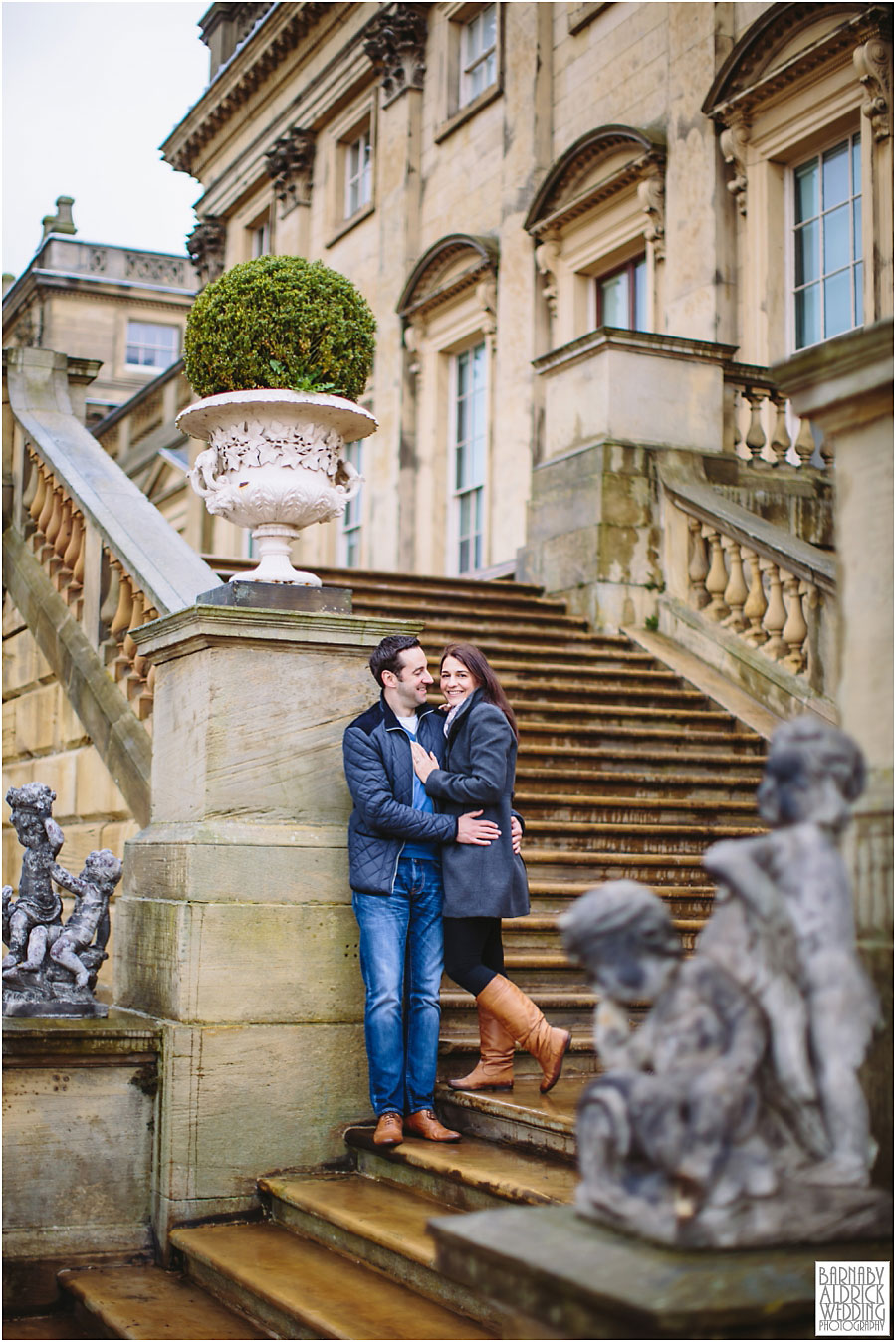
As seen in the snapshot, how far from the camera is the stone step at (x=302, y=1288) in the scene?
4039 millimetres

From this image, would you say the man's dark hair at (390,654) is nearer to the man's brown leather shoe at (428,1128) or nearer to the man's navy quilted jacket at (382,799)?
the man's navy quilted jacket at (382,799)

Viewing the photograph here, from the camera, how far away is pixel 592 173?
48.2 ft

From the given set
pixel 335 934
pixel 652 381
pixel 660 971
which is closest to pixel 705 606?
pixel 652 381

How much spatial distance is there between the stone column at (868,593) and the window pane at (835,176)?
963 cm

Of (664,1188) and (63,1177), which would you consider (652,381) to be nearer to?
(63,1177)

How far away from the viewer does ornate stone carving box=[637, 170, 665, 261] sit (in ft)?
44.2

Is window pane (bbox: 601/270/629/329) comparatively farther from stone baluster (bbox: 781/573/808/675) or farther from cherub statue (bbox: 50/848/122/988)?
cherub statue (bbox: 50/848/122/988)

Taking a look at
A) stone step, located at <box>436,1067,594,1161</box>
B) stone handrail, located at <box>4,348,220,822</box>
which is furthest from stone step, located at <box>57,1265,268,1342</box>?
stone handrail, located at <box>4,348,220,822</box>

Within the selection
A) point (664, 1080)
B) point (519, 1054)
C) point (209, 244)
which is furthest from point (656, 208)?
point (209, 244)

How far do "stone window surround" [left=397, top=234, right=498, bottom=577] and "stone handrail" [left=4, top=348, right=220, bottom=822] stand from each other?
317 inches

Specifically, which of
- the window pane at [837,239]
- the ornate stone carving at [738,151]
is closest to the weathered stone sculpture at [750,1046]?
the window pane at [837,239]

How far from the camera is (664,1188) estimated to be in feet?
7.69

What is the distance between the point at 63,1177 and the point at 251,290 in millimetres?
3431

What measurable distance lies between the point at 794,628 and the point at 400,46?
12.9 meters
